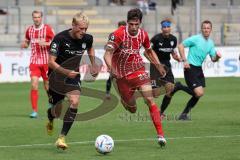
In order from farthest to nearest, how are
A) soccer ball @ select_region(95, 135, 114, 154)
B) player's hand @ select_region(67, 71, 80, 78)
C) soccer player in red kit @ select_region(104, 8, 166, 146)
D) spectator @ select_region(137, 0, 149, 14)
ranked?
spectator @ select_region(137, 0, 149, 14), soccer player in red kit @ select_region(104, 8, 166, 146), player's hand @ select_region(67, 71, 80, 78), soccer ball @ select_region(95, 135, 114, 154)

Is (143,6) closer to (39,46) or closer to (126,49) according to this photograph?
(39,46)

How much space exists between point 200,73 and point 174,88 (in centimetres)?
100

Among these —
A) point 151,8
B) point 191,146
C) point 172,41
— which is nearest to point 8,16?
point 151,8

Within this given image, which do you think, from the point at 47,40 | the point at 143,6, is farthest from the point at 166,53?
the point at 143,6

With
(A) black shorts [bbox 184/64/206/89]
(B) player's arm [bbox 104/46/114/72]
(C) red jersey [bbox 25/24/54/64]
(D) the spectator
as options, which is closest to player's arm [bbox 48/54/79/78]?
(B) player's arm [bbox 104/46/114/72]

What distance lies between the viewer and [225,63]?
104ft

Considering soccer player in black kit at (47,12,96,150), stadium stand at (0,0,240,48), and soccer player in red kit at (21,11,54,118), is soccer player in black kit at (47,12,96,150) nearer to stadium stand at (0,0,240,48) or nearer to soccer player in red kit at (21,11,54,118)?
soccer player in red kit at (21,11,54,118)

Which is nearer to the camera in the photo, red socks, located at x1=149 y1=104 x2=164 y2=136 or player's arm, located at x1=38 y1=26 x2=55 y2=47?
red socks, located at x1=149 y1=104 x2=164 y2=136

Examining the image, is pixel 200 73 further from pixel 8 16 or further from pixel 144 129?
pixel 8 16

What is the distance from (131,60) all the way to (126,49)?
29 centimetres

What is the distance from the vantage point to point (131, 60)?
13195 mm

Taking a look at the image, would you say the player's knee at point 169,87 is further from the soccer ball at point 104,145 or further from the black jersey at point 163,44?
the soccer ball at point 104,145

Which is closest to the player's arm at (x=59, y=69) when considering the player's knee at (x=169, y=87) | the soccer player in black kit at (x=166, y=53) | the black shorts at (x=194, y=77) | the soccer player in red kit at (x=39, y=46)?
the black shorts at (x=194, y=77)

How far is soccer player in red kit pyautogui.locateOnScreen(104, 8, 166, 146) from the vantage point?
41.0ft
